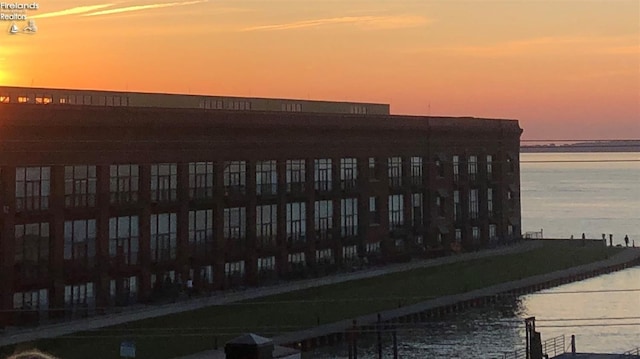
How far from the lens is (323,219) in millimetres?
62156

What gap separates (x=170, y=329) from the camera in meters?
41.5

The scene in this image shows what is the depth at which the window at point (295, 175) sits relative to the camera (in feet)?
195

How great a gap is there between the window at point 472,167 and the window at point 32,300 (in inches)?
1517

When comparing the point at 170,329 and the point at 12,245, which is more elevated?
the point at 12,245

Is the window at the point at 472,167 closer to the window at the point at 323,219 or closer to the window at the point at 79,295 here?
Result: the window at the point at 323,219

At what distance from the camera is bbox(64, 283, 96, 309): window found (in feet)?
146

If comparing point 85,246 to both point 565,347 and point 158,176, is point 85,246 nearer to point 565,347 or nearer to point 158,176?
point 158,176

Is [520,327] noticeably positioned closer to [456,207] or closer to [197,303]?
[197,303]

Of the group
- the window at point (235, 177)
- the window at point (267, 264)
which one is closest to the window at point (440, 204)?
the window at point (267, 264)

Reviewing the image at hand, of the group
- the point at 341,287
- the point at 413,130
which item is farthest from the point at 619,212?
the point at 341,287

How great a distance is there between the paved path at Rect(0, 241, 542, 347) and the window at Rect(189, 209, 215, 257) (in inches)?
84.1

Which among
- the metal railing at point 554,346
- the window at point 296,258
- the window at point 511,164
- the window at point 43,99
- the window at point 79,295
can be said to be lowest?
the metal railing at point 554,346

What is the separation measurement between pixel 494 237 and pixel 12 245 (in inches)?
1710

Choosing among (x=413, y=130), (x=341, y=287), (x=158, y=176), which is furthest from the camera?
(x=413, y=130)
